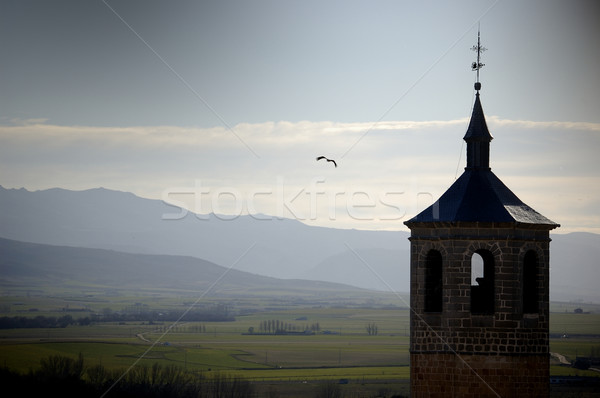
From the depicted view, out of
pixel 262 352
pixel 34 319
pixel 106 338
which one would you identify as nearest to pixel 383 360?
pixel 262 352

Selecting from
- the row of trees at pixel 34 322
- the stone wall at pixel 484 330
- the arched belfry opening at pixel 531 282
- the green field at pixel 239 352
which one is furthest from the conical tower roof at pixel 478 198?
the row of trees at pixel 34 322

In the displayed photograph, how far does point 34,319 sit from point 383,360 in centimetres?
6615

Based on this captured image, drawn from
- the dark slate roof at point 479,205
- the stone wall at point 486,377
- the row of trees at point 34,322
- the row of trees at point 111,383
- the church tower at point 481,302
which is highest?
the dark slate roof at point 479,205

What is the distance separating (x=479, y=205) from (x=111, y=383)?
240ft

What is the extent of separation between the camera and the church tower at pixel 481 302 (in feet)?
87.1

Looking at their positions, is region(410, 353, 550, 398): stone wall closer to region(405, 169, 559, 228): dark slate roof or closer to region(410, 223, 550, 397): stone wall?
region(410, 223, 550, 397): stone wall

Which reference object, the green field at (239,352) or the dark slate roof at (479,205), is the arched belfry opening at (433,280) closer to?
the dark slate roof at (479,205)

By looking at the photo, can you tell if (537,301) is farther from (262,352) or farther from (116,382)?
(262,352)

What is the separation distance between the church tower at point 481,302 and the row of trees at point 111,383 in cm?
5934

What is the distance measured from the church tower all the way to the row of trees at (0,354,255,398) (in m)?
59.3

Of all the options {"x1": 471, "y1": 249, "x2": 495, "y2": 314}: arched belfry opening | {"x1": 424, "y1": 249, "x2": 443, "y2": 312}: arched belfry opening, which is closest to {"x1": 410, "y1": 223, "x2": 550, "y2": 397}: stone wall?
{"x1": 471, "y1": 249, "x2": 495, "y2": 314}: arched belfry opening

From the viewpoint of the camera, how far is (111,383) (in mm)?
93938

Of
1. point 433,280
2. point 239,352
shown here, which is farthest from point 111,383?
point 239,352

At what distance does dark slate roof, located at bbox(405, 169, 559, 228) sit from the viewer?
27.0 meters
